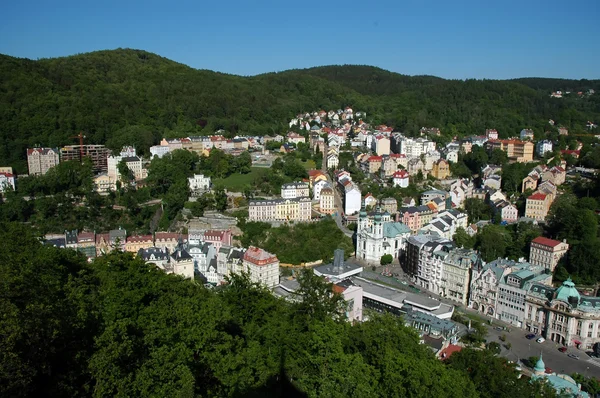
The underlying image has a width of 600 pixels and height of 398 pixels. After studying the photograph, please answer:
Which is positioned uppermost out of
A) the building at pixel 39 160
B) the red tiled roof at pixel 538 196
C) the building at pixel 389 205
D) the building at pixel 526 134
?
the building at pixel 526 134

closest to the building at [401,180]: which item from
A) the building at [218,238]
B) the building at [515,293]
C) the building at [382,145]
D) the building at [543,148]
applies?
the building at [382,145]

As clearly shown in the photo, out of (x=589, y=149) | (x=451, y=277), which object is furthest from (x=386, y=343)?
(x=589, y=149)

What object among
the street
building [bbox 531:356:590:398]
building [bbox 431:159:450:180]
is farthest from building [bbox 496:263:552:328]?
building [bbox 431:159:450:180]

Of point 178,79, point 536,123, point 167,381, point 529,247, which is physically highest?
point 178,79

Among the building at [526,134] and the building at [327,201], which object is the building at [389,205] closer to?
the building at [327,201]

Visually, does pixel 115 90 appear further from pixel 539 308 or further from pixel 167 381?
pixel 167 381

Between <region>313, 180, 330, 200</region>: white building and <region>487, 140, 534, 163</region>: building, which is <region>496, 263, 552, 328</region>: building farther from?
<region>487, 140, 534, 163</region>: building
